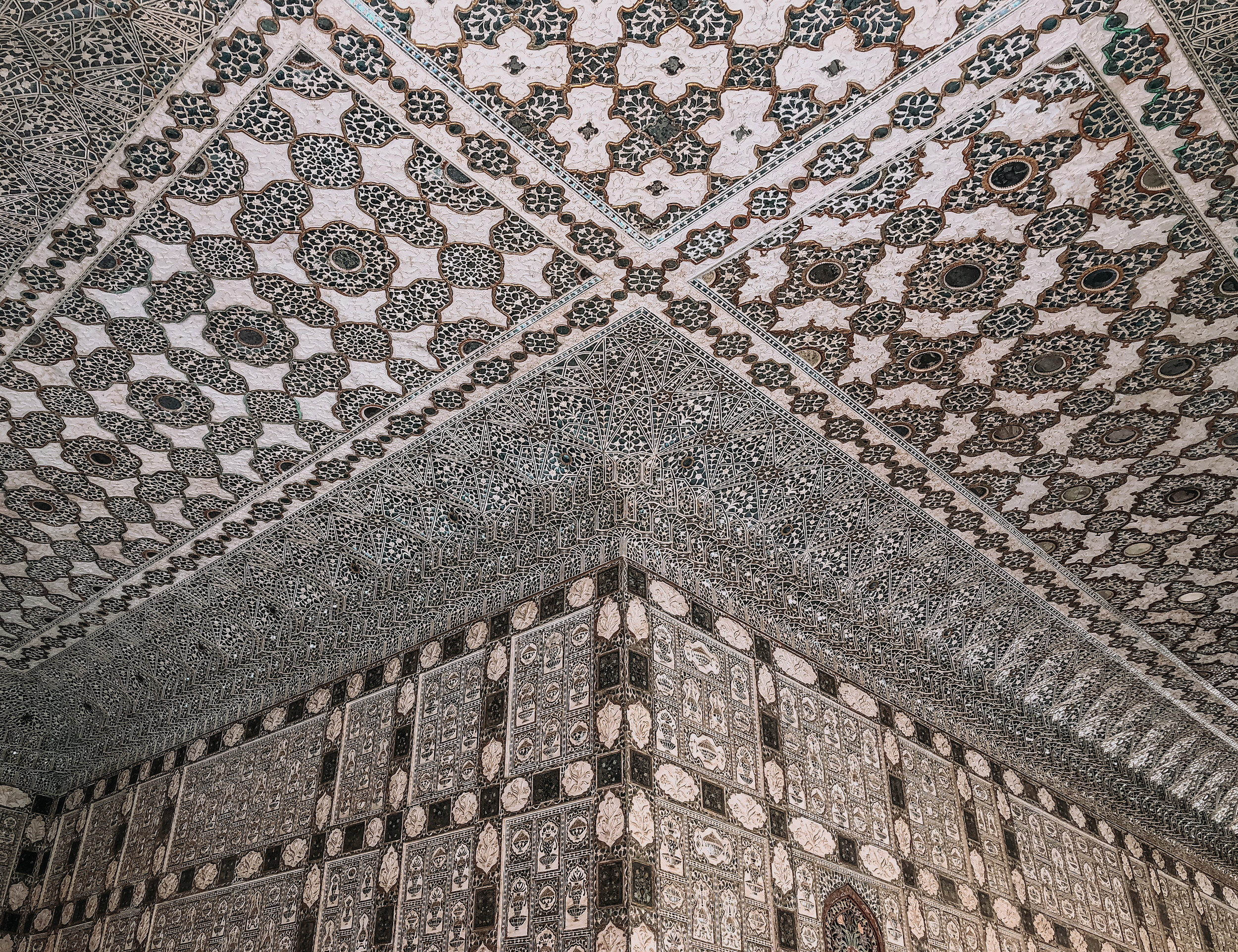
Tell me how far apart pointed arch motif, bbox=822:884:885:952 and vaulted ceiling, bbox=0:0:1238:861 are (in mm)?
1261

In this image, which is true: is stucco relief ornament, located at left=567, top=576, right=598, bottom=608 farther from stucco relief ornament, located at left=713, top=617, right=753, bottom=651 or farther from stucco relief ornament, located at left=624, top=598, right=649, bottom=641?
stucco relief ornament, located at left=713, top=617, right=753, bottom=651

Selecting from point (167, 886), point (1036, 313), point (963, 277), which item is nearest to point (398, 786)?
point (167, 886)

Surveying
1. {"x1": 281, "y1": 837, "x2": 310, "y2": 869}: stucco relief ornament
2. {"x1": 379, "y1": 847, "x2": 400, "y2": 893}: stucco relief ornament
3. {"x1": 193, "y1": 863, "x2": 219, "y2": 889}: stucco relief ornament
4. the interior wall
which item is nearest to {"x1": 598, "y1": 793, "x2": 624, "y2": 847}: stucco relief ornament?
the interior wall

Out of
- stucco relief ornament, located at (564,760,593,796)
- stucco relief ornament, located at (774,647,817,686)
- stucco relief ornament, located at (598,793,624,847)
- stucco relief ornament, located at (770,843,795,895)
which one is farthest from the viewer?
stucco relief ornament, located at (774,647,817,686)

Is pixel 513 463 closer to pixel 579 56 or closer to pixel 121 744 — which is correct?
pixel 579 56

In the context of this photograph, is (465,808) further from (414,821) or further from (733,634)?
(733,634)

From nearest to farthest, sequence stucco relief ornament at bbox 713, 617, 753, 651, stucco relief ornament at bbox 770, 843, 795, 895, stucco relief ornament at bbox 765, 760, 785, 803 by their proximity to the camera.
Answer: stucco relief ornament at bbox 770, 843, 795, 895 < stucco relief ornament at bbox 765, 760, 785, 803 < stucco relief ornament at bbox 713, 617, 753, 651

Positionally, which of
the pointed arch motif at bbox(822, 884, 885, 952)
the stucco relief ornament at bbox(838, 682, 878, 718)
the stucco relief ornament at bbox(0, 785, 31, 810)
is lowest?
the pointed arch motif at bbox(822, 884, 885, 952)

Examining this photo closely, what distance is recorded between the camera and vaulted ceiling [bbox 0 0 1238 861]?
2842 mm

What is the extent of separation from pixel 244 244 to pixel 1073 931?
6105mm

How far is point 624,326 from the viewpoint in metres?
3.80

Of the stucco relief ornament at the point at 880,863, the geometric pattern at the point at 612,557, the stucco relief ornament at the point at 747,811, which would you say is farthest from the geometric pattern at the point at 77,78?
the stucco relief ornament at the point at 880,863

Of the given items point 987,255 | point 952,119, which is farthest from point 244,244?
point 987,255

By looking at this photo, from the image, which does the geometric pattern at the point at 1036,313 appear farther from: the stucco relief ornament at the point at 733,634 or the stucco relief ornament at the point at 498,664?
the stucco relief ornament at the point at 498,664
